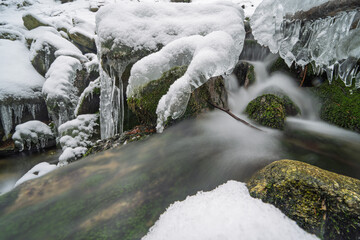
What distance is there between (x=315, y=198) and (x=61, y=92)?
829cm

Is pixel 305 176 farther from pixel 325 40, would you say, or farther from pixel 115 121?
pixel 115 121

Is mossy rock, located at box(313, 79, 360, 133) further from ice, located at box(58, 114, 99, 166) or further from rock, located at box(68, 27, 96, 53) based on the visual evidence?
rock, located at box(68, 27, 96, 53)

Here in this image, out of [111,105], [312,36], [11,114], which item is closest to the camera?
[312,36]

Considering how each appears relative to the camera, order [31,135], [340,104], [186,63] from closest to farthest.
→ [340,104] < [186,63] < [31,135]

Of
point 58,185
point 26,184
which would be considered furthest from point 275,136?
point 26,184

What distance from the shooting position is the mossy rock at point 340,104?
282 cm

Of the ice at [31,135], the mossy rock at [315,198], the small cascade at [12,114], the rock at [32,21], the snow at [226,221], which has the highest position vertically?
the rock at [32,21]

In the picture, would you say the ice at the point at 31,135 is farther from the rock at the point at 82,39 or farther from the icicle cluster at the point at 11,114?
the rock at the point at 82,39

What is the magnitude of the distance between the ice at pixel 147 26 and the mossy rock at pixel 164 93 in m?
1.19

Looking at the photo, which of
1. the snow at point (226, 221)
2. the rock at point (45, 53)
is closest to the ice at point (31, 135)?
the rock at point (45, 53)

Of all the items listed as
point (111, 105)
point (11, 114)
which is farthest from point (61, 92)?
point (111, 105)

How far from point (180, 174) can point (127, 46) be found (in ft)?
10.8

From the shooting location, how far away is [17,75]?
7605 millimetres

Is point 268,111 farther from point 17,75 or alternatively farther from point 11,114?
point 17,75
